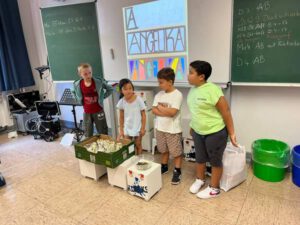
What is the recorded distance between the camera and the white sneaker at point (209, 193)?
Result: 2.10 m

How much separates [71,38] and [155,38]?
1422 millimetres

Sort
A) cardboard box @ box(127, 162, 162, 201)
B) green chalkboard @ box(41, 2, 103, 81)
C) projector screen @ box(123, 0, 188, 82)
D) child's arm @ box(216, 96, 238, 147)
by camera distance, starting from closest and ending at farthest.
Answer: child's arm @ box(216, 96, 238, 147) < cardboard box @ box(127, 162, 162, 201) < projector screen @ box(123, 0, 188, 82) < green chalkboard @ box(41, 2, 103, 81)

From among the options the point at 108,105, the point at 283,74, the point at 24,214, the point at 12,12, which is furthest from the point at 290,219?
the point at 12,12

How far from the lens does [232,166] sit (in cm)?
213

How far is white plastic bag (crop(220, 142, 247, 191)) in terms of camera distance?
2.11 metres

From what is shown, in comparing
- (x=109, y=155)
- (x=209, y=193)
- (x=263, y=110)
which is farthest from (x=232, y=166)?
(x=109, y=155)

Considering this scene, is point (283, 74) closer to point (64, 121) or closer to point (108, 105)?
point (108, 105)

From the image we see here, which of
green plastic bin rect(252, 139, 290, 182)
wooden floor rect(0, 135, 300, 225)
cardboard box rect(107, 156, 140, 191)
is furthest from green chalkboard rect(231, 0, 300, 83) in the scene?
cardboard box rect(107, 156, 140, 191)

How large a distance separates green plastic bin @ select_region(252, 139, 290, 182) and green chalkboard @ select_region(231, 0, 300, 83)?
0.68 m

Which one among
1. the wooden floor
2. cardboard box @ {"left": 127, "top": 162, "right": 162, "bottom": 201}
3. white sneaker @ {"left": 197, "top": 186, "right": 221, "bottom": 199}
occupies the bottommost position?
the wooden floor

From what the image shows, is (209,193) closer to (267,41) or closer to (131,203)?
(131,203)

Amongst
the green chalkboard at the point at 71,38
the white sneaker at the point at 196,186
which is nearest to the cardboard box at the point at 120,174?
the white sneaker at the point at 196,186

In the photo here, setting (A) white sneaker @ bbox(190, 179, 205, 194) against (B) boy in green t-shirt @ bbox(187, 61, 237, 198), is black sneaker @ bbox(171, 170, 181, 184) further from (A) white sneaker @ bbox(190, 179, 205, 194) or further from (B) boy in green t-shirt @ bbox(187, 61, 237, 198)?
(B) boy in green t-shirt @ bbox(187, 61, 237, 198)

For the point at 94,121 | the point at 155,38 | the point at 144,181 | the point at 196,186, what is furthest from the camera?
the point at 94,121
